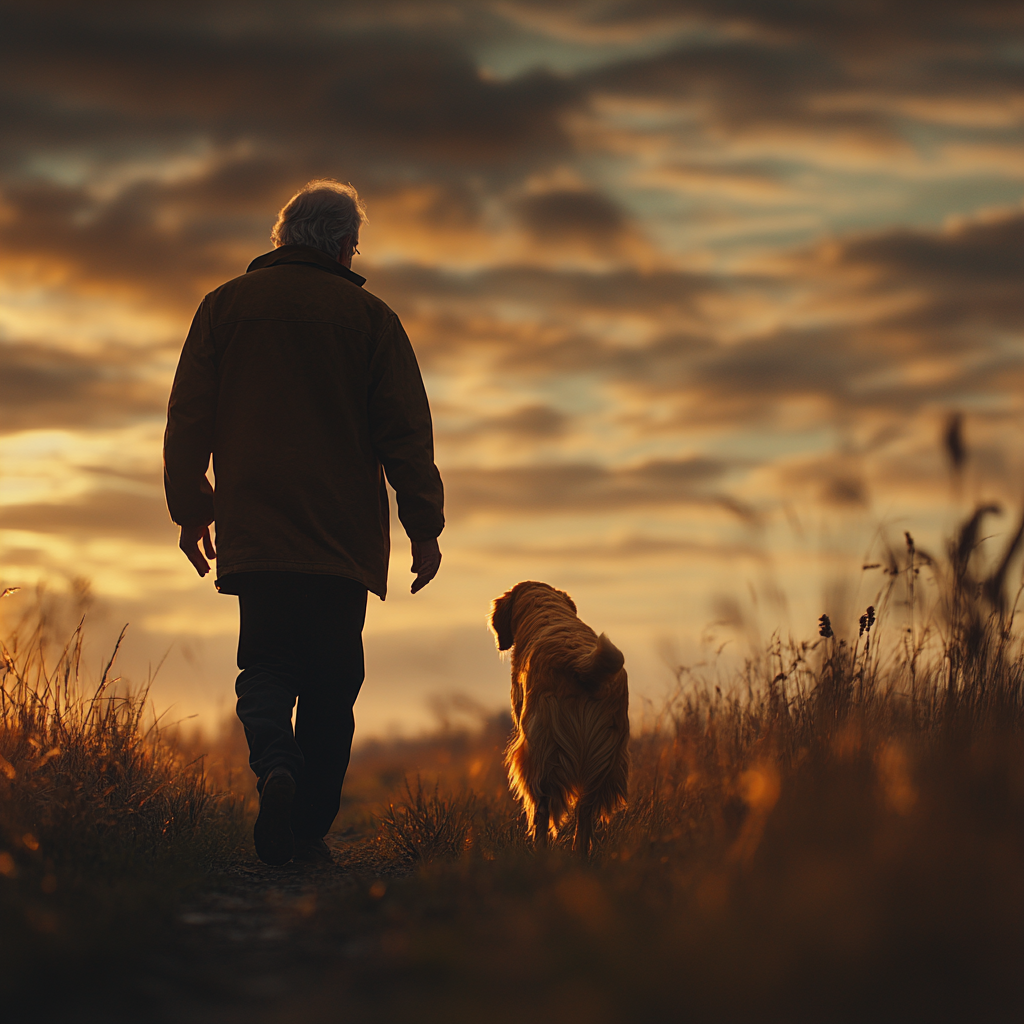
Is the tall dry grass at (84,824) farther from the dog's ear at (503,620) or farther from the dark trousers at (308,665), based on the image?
the dog's ear at (503,620)

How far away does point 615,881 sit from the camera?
270cm

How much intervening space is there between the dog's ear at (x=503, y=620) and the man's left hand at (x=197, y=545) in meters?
0.87

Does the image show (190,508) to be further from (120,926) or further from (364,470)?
(120,926)

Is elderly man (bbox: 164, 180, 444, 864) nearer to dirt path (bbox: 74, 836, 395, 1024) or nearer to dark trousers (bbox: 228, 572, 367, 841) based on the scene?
dark trousers (bbox: 228, 572, 367, 841)

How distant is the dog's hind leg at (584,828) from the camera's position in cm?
405

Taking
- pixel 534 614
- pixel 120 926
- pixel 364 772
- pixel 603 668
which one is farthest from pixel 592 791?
pixel 364 772

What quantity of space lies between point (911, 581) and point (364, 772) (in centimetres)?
608

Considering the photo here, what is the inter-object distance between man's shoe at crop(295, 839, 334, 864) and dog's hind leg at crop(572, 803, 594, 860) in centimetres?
100

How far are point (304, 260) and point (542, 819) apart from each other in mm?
2582

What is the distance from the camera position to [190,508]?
4410 millimetres

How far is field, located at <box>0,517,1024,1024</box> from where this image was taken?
1808 millimetres

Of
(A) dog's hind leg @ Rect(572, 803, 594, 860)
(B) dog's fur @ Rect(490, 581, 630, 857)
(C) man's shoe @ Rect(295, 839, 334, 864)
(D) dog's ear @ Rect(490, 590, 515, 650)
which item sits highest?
(D) dog's ear @ Rect(490, 590, 515, 650)

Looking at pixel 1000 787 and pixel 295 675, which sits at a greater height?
pixel 295 675

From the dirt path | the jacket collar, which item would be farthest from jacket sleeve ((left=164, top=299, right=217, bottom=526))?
the dirt path
